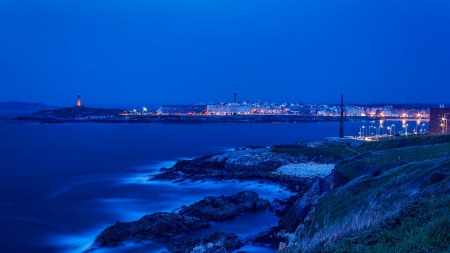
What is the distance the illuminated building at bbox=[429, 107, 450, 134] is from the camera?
170 feet

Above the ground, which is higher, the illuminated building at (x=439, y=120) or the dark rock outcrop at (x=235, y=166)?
the illuminated building at (x=439, y=120)

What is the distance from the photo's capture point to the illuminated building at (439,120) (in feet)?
170

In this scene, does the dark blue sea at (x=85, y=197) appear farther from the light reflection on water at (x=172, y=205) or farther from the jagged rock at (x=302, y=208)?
the jagged rock at (x=302, y=208)

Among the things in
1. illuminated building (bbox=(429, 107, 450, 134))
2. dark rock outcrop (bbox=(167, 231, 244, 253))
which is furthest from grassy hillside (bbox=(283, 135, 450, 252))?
illuminated building (bbox=(429, 107, 450, 134))

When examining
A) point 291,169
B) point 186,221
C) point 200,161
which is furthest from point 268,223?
point 200,161

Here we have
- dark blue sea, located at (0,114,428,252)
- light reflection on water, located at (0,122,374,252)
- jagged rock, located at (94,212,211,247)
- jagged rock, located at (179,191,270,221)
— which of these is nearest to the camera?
jagged rock, located at (94,212,211,247)

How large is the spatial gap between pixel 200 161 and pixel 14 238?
24393mm

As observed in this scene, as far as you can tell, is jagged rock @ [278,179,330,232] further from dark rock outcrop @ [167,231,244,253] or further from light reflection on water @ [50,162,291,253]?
dark rock outcrop @ [167,231,244,253]

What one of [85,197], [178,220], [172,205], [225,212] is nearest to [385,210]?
[178,220]

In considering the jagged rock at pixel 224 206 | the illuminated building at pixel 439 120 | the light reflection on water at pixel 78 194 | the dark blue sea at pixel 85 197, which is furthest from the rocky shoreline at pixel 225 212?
the illuminated building at pixel 439 120

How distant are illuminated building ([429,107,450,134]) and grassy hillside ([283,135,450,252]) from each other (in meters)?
33.3

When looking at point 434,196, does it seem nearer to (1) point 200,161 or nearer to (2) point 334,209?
(2) point 334,209

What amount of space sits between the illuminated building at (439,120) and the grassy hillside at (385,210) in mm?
33341

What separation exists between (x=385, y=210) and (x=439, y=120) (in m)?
49.9
